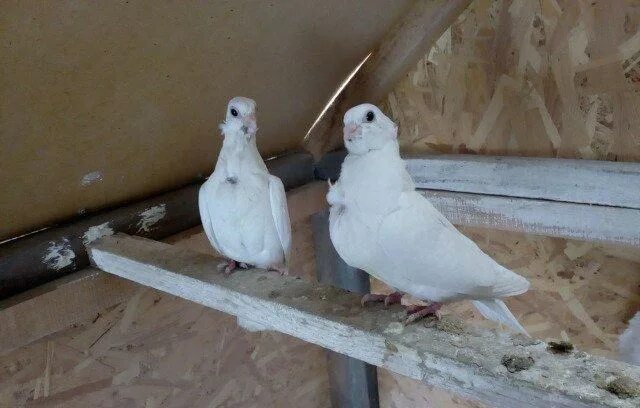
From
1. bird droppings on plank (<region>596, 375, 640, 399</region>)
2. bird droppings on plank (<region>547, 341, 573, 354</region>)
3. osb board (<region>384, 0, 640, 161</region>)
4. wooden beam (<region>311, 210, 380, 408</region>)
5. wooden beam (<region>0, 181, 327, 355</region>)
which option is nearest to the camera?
bird droppings on plank (<region>596, 375, 640, 399</region>)

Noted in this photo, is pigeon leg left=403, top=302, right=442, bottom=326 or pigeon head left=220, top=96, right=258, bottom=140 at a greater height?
pigeon head left=220, top=96, right=258, bottom=140

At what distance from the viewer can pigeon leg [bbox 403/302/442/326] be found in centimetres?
85

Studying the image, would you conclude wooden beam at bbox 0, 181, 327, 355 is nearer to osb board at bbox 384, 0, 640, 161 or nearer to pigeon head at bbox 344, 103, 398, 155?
pigeon head at bbox 344, 103, 398, 155

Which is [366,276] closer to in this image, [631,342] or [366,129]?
[631,342]

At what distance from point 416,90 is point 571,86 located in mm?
464

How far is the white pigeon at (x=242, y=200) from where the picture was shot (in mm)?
1185

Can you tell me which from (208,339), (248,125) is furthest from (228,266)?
(208,339)

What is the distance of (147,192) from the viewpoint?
1527mm

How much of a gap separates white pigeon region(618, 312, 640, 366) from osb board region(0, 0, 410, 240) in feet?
3.54

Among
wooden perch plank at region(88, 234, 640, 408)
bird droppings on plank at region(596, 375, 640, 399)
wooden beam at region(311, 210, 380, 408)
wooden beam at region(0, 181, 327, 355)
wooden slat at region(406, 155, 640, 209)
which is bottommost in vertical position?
wooden beam at region(311, 210, 380, 408)

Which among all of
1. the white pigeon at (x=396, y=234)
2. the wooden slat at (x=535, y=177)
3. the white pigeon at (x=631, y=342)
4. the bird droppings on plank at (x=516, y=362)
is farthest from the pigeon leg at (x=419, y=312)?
the white pigeon at (x=631, y=342)

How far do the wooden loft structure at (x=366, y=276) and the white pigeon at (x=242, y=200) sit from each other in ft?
0.27

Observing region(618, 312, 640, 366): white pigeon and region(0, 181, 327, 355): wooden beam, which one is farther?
region(618, 312, 640, 366): white pigeon

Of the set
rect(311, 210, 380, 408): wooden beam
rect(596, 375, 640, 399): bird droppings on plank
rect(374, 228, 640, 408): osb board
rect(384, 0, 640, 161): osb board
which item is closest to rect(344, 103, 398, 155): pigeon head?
rect(596, 375, 640, 399): bird droppings on plank
